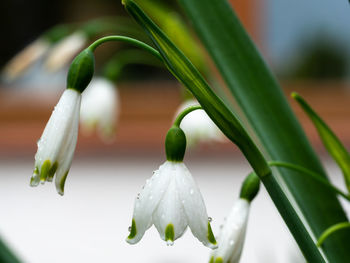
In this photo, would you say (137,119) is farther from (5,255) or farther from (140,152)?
(5,255)

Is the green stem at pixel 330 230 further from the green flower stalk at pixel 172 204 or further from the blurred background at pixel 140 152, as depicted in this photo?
the blurred background at pixel 140 152

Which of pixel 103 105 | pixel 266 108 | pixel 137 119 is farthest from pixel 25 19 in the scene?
pixel 266 108

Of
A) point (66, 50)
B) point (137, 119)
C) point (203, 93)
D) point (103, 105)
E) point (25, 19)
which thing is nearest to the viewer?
point (203, 93)

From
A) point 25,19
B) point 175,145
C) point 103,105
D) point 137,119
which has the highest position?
point 25,19

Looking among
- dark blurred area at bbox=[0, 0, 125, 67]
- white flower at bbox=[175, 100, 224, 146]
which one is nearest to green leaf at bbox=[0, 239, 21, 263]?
white flower at bbox=[175, 100, 224, 146]

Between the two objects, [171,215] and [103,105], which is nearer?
[171,215]

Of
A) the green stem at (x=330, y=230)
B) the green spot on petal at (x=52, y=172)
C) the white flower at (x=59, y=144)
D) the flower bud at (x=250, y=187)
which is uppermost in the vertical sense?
the white flower at (x=59, y=144)

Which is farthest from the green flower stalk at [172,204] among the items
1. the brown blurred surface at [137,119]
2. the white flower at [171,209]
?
the brown blurred surface at [137,119]

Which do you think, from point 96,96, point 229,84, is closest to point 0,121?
point 96,96
